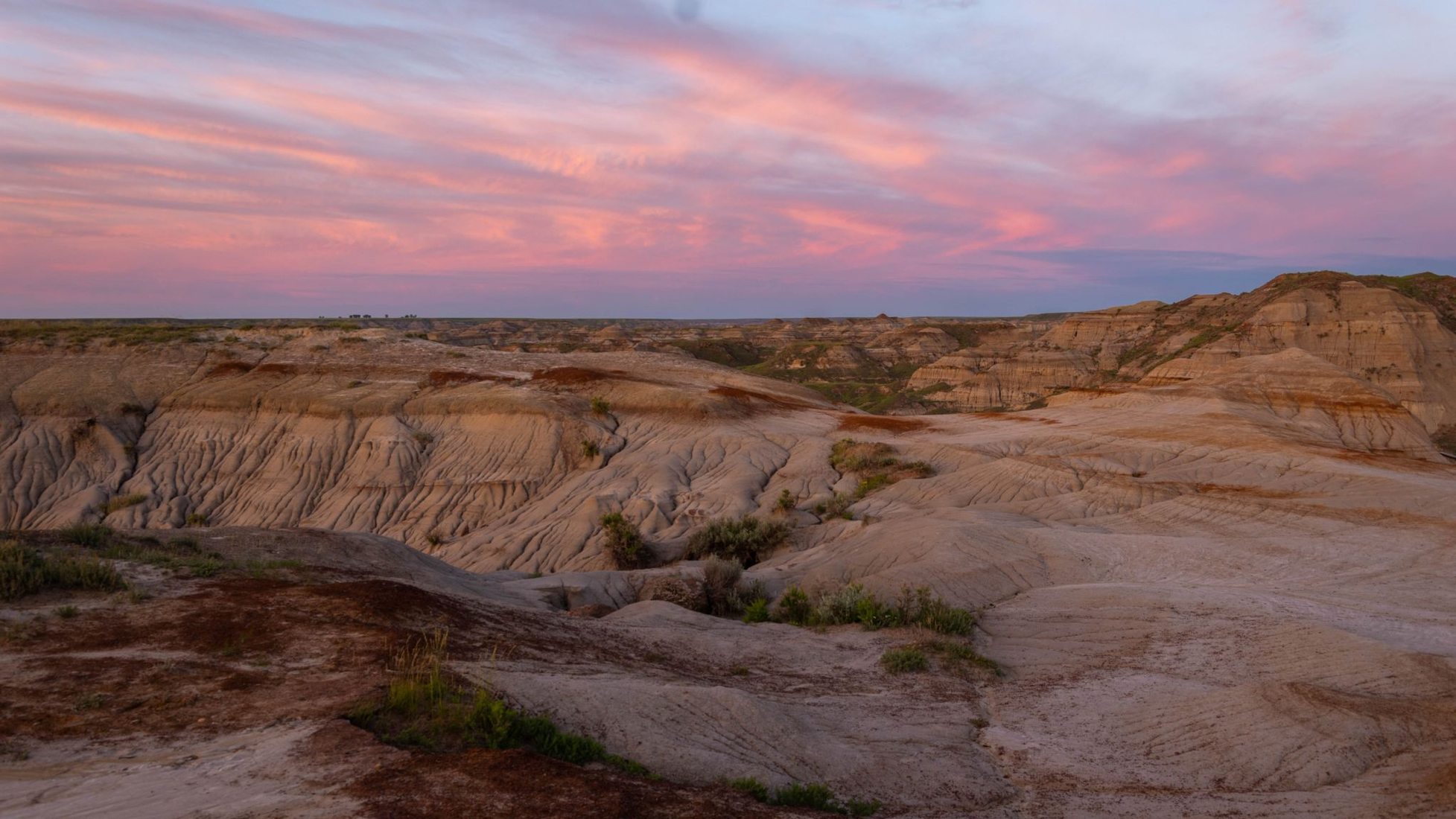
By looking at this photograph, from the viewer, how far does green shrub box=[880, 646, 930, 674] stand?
12.2 m

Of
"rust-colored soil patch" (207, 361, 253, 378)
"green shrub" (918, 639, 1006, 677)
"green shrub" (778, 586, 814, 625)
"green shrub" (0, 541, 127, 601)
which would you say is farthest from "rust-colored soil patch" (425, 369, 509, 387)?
"green shrub" (918, 639, 1006, 677)

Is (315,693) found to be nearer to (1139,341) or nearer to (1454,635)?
(1454,635)

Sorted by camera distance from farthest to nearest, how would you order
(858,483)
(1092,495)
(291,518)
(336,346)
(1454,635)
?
(336,346) < (291,518) < (858,483) < (1092,495) < (1454,635)

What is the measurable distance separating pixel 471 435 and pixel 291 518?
28.3 feet

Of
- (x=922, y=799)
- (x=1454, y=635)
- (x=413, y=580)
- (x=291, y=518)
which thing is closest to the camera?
(x=922, y=799)

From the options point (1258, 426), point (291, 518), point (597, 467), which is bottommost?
point (291, 518)

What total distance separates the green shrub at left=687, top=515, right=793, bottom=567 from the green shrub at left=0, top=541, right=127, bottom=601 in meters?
16.2

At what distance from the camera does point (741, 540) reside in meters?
25.3

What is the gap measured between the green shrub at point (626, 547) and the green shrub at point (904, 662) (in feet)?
48.7

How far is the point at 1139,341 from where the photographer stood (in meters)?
89.1

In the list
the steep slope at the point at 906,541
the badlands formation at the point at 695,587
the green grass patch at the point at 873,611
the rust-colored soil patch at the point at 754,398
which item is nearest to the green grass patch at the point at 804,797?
the badlands formation at the point at 695,587

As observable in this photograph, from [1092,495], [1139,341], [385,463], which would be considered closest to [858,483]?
[1092,495]

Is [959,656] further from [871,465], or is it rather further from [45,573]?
[871,465]

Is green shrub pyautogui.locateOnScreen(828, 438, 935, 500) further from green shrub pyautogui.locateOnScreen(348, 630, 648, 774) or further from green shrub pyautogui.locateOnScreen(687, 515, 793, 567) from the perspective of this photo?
green shrub pyautogui.locateOnScreen(348, 630, 648, 774)
